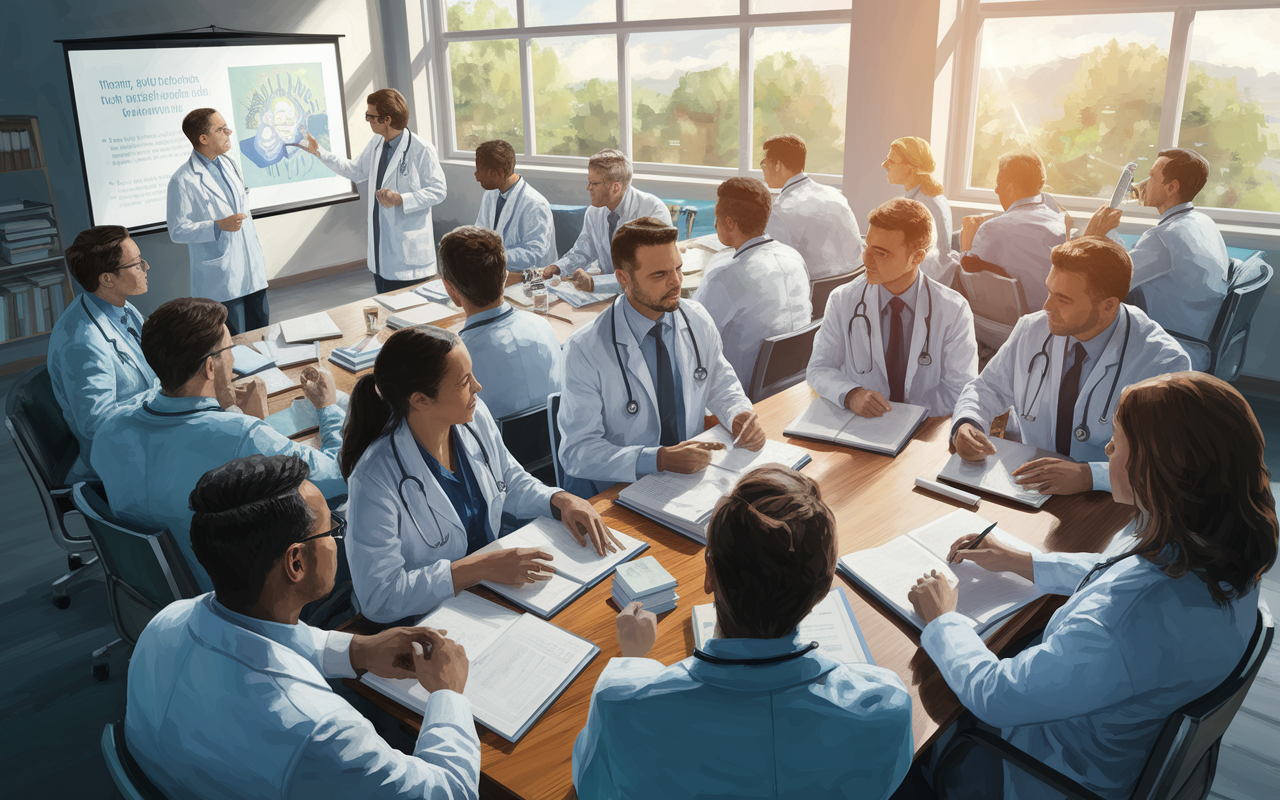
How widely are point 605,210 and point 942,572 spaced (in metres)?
3.54

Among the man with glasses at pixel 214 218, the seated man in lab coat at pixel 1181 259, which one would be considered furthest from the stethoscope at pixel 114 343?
the seated man in lab coat at pixel 1181 259

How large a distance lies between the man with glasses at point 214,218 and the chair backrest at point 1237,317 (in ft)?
16.3

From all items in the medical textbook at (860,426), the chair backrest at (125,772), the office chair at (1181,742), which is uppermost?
the medical textbook at (860,426)

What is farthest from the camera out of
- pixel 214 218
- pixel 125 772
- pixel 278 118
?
pixel 278 118

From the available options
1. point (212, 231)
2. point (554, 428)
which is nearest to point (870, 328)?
point (554, 428)

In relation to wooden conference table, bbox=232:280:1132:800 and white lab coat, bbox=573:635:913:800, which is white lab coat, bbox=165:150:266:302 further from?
white lab coat, bbox=573:635:913:800

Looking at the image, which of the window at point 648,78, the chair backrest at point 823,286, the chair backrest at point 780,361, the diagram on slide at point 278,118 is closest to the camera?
the chair backrest at point 780,361

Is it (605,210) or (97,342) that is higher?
(605,210)

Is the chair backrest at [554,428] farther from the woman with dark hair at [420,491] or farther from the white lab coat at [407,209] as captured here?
the white lab coat at [407,209]

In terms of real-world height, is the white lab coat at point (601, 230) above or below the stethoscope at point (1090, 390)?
above

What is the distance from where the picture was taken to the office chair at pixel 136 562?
2.08m

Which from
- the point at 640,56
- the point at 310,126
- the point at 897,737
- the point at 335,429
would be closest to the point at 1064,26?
the point at 640,56

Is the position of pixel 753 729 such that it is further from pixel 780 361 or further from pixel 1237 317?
pixel 1237 317

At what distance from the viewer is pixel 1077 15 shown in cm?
529
